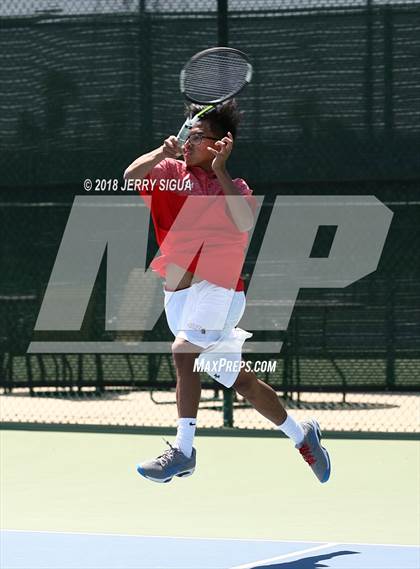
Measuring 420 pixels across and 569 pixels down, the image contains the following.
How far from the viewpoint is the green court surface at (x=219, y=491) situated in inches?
253

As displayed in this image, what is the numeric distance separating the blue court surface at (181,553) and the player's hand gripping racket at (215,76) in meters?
1.99

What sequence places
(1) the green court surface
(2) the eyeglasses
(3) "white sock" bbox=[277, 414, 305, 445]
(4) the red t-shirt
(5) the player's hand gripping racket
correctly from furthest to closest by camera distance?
1. (1) the green court surface
2. (5) the player's hand gripping racket
3. (3) "white sock" bbox=[277, 414, 305, 445]
4. (4) the red t-shirt
5. (2) the eyeglasses

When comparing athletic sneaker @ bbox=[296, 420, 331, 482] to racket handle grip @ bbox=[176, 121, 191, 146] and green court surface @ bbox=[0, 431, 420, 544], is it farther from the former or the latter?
racket handle grip @ bbox=[176, 121, 191, 146]

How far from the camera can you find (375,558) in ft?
18.4

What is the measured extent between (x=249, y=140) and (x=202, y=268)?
3874 millimetres

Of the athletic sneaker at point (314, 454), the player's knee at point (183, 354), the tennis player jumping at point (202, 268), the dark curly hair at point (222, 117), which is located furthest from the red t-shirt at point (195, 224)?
the athletic sneaker at point (314, 454)

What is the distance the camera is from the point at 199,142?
5.88 metres

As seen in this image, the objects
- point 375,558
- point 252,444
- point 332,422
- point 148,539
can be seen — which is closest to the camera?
point 375,558

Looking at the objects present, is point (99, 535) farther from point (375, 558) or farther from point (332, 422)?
point (332, 422)

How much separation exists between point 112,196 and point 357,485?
324cm

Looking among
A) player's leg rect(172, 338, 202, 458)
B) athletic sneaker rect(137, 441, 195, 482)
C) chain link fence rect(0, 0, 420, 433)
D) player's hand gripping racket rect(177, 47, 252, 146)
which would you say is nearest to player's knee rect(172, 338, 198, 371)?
player's leg rect(172, 338, 202, 458)

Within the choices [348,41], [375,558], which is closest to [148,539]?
[375,558]

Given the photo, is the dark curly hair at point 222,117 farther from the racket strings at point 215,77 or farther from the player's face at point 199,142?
the racket strings at point 215,77

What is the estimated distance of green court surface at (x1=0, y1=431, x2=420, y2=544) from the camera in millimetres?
6438
